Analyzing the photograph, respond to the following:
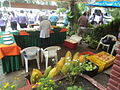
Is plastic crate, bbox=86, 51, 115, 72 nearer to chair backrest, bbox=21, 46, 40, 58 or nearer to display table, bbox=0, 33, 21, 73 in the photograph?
chair backrest, bbox=21, 46, 40, 58

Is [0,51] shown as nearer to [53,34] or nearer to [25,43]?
[25,43]

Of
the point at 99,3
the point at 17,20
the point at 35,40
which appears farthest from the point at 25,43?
the point at 99,3

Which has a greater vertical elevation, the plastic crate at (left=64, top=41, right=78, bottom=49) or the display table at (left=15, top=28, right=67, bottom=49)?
the display table at (left=15, top=28, right=67, bottom=49)

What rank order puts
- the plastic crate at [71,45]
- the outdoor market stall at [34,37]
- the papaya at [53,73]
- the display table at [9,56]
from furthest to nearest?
1. the plastic crate at [71,45]
2. the outdoor market stall at [34,37]
3. the display table at [9,56]
4. the papaya at [53,73]

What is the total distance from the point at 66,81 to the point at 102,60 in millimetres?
1457

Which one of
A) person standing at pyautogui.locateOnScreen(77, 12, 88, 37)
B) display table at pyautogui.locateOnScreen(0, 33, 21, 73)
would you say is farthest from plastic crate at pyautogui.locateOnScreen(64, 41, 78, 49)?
display table at pyautogui.locateOnScreen(0, 33, 21, 73)

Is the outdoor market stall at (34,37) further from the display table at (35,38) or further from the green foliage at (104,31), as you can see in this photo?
the green foliage at (104,31)

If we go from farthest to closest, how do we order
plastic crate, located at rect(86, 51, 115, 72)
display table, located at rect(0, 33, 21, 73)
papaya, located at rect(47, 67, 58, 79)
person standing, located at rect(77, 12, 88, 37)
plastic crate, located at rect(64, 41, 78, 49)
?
person standing, located at rect(77, 12, 88, 37)
plastic crate, located at rect(64, 41, 78, 49)
plastic crate, located at rect(86, 51, 115, 72)
display table, located at rect(0, 33, 21, 73)
papaya, located at rect(47, 67, 58, 79)

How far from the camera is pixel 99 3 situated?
5.71 meters

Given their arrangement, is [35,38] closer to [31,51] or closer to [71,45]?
[71,45]

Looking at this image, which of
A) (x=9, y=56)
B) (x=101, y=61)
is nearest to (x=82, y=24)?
(x=101, y=61)

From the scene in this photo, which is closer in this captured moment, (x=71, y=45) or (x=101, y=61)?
(x=101, y=61)

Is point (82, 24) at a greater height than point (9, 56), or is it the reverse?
point (82, 24)

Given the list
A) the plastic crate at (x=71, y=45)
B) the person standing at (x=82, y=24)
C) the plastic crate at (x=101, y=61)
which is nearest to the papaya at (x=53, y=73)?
the plastic crate at (x=101, y=61)
